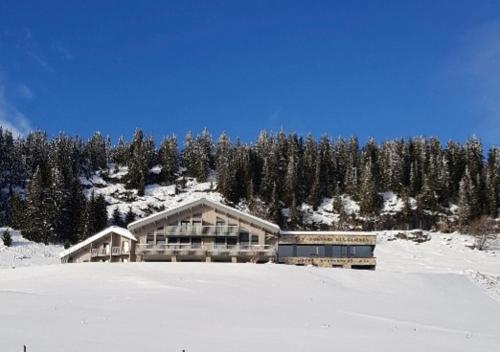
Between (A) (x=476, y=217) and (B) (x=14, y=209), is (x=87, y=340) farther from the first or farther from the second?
(A) (x=476, y=217)

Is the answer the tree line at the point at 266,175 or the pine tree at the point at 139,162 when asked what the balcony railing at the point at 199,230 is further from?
the pine tree at the point at 139,162

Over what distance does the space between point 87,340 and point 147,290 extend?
19.4m

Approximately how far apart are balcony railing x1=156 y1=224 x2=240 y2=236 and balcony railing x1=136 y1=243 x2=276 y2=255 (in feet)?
4.74

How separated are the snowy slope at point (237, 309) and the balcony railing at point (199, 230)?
15.1 metres

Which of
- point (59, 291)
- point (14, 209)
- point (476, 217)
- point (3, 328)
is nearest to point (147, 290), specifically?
point (59, 291)

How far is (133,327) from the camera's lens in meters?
24.2

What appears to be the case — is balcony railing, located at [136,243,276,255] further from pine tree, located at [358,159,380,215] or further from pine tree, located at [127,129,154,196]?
pine tree, located at [127,129,154,196]

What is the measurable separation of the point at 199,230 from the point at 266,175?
212 ft

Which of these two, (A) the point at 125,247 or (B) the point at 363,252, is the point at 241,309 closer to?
(B) the point at 363,252

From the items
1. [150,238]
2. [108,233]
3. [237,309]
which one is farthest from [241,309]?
[108,233]

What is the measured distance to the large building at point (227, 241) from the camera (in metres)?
68.8

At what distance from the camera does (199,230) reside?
231 ft

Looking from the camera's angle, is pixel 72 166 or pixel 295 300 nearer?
pixel 295 300

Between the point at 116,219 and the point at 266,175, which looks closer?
the point at 116,219
